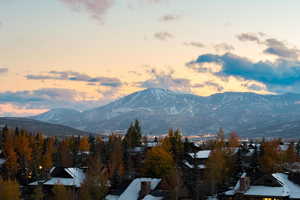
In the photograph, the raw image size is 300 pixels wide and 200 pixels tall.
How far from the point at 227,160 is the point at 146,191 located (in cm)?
2636

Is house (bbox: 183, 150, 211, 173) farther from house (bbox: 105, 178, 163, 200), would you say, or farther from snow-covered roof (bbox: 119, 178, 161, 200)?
house (bbox: 105, 178, 163, 200)

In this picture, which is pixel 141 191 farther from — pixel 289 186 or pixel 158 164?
pixel 289 186

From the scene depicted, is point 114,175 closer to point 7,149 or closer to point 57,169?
point 57,169

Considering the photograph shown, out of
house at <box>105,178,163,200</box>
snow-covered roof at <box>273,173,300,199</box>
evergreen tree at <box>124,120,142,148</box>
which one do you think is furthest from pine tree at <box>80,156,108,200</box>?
evergreen tree at <box>124,120,142,148</box>

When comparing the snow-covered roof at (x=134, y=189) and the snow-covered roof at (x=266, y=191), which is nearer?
the snow-covered roof at (x=266, y=191)

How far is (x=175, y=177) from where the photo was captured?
76.6 m

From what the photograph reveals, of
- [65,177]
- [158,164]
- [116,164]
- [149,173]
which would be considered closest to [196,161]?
[158,164]

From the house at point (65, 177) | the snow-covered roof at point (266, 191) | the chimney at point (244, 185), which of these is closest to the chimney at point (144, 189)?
the chimney at point (244, 185)

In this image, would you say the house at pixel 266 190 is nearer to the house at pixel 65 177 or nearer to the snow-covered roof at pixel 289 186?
the snow-covered roof at pixel 289 186

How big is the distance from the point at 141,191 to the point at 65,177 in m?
25.1

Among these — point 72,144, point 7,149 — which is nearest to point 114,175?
point 7,149

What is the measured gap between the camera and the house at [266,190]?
7000cm

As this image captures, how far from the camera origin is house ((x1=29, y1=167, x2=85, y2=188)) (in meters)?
91.2

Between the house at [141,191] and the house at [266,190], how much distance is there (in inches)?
443
